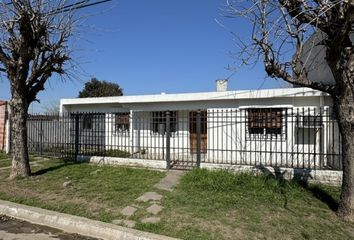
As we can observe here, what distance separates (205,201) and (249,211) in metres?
1.05

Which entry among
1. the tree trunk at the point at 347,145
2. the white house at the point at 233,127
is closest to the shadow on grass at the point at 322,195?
the tree trunk at the point at 347,145

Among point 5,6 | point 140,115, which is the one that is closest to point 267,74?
point 5,6

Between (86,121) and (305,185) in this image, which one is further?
(86,121)

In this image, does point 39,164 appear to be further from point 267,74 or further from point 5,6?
point 267,74

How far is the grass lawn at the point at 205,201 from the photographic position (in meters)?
6.84

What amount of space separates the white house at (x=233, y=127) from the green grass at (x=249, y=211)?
2.51 metres

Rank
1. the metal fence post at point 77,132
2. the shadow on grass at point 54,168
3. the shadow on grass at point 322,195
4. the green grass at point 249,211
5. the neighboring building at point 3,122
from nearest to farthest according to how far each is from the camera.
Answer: the green grass at point 249,211, the shadow on grass at point 322,195, the shadow on grass at point 54,168, the metal fence post at point 77,132, the neighboring building at point 3,122

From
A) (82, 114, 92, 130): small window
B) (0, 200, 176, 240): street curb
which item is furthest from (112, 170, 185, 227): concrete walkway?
(82, 114, 92, 130): small window

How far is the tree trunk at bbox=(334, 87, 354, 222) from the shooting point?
7070mm

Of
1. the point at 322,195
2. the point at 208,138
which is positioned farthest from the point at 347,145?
the point at 208,138

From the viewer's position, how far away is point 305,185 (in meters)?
9.97

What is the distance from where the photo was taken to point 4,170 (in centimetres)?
1326

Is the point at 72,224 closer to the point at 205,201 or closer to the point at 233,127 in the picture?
the point at 205,201

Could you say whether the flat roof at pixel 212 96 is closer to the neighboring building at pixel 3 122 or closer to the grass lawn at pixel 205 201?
the neighboring building at pixel 3 122
